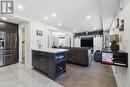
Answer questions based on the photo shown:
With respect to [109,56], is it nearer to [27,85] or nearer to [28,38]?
[27,85]

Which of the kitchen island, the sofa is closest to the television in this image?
the sofa

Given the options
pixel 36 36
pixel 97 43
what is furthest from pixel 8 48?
pixel 97 43

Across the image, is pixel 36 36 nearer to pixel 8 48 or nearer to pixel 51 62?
pixel 8 48

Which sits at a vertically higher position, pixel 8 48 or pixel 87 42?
pixel 87 42

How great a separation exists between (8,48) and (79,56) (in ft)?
12.7

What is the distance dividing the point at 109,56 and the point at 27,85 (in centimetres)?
234

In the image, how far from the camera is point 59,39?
34.1ft

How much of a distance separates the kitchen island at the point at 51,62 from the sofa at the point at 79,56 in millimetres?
1399

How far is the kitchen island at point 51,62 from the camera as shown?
3.03m

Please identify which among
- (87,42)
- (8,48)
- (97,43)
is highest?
(87,42)

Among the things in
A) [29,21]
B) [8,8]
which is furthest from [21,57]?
[8,8]

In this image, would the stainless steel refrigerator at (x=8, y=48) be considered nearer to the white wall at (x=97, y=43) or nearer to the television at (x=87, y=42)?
the television at (x=87, y=42)

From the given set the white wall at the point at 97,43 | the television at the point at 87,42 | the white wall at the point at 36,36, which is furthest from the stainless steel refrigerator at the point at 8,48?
the white wall at the point at 97,43

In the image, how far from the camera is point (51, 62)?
10.1ft
